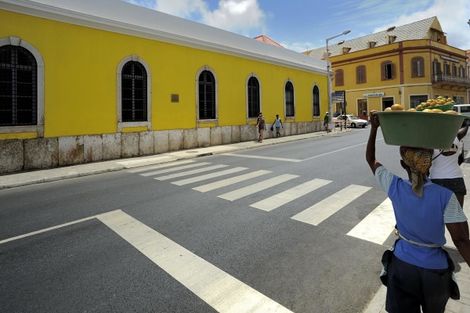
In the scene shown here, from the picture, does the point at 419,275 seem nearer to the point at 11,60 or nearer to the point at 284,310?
the point at 284,310

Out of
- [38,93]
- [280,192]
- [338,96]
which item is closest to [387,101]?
[338,96]

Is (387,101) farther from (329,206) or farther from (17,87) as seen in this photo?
(17,87)

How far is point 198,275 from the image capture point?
349 cm

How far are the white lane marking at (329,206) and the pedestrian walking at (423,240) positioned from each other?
10.3 ft

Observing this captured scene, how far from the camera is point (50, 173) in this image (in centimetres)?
1031

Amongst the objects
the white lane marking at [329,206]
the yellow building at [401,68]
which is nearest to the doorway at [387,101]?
the yellow building at [401,68]

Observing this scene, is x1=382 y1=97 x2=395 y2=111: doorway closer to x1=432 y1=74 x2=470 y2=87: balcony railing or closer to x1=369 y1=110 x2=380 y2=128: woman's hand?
x1=432 y1=74 x2=470 y2=87: balcony railing

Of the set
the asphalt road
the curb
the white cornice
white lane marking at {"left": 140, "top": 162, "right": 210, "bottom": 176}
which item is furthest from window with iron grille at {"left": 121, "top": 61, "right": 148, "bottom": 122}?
the asphalt road

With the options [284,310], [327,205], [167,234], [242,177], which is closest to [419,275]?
[284,310]

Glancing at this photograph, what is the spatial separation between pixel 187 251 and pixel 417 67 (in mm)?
42909

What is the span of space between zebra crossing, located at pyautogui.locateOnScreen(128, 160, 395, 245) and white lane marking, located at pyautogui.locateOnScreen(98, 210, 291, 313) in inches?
82.6

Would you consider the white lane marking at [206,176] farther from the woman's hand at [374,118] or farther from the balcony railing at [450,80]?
the balcony railing at [450,80]

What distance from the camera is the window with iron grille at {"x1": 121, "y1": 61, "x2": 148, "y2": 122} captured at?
1389 cm

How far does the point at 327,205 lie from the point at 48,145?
10.7 metres
